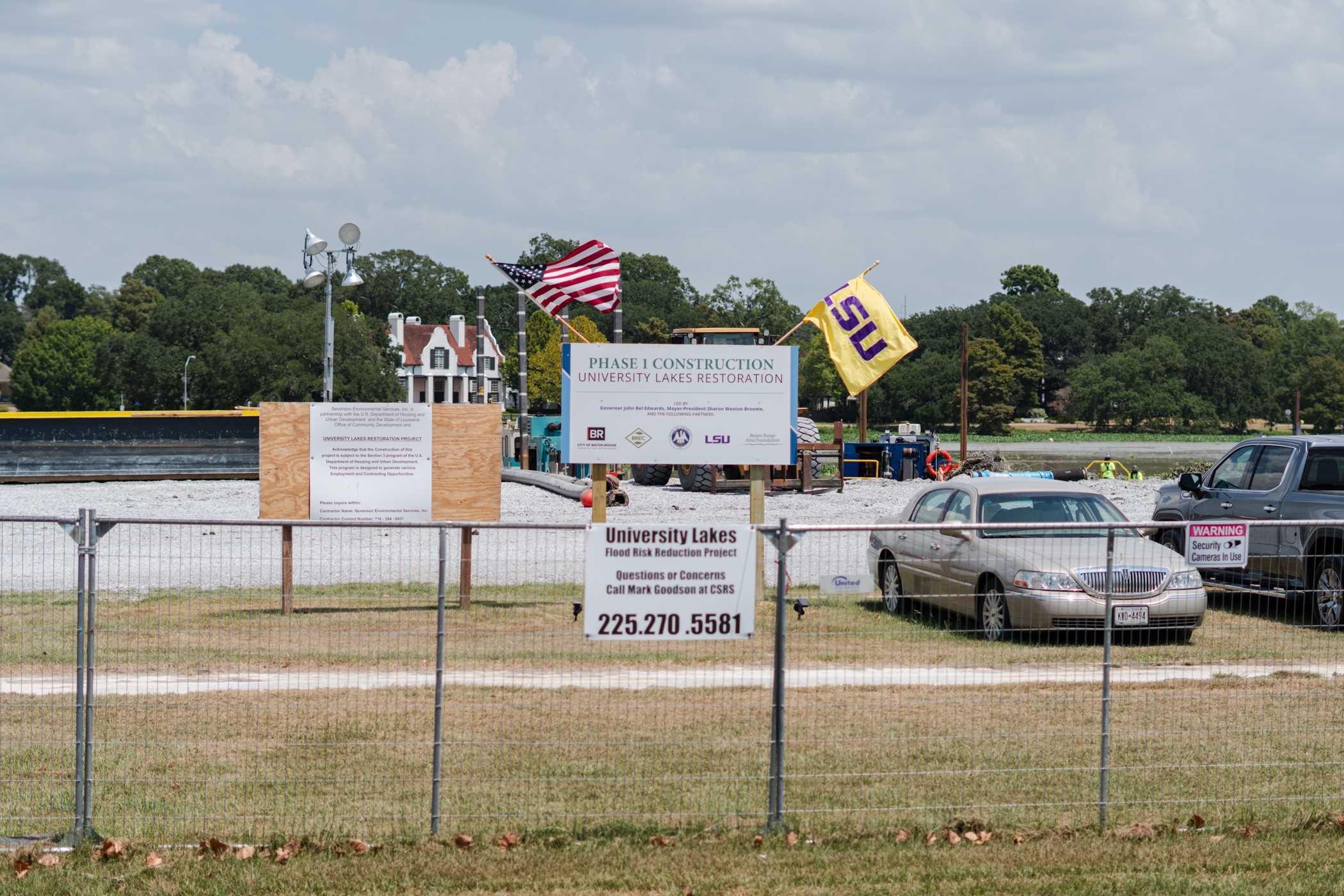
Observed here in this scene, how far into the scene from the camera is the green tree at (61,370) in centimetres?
13288

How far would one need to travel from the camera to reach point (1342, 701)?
10.0 meters

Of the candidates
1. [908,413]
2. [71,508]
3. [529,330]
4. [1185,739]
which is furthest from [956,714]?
[908,413]

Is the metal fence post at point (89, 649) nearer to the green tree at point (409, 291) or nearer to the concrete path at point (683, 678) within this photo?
the concrete path at point (683, 678)

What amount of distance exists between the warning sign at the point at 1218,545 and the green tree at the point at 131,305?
526ft

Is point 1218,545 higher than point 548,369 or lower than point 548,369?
lower

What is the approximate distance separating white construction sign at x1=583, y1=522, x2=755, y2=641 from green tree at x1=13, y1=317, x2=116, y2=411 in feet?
429

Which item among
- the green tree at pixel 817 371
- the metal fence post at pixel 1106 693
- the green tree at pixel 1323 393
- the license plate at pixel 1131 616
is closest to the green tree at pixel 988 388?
the green tree at pixel 817 371

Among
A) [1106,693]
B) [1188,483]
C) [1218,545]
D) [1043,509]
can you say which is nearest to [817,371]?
[1188,483]

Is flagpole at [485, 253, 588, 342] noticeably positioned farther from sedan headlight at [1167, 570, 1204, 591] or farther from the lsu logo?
sedan headlight at [1167, 570, 1204, 591]

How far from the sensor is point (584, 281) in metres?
21.1

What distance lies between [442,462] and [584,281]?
19.4 feet

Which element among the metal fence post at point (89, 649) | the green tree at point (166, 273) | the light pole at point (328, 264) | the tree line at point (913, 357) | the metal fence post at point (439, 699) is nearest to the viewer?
the metal fence post at point (89, 649)

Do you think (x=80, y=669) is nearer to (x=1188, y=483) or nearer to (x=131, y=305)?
(x=1188, y=483)

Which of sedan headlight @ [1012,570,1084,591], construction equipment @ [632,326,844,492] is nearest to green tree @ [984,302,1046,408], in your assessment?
construction equipment @ [632,326,844,492]
